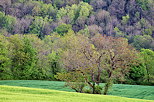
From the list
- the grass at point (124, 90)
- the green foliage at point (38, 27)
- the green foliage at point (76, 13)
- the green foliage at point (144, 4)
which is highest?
the green foliage at point (144, 4)

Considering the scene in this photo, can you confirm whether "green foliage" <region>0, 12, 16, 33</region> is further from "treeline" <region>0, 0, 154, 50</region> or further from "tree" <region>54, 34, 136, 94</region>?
"tree" <region>54, 34, 136, 94</region>

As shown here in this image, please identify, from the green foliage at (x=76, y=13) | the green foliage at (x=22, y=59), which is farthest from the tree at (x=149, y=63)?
the green foliage at (x=76, y=13)

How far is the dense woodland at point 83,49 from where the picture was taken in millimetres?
39531

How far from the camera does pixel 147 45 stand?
125m

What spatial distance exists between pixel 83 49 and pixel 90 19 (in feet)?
460

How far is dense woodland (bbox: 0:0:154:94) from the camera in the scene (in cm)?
3953

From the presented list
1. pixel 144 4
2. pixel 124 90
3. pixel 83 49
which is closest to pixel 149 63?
pixel 124 90

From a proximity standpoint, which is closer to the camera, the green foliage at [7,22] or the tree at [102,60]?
the tree at [102,60]

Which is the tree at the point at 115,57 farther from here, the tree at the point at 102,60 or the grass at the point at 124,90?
the grass at the point at 124,90

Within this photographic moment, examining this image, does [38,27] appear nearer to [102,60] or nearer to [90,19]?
[90,19]

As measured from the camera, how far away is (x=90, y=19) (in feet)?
586

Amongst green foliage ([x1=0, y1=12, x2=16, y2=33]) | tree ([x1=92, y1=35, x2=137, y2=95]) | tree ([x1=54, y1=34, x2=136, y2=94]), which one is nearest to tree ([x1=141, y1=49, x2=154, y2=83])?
tree ([x1=54, y1=34, x2=136, y2=94])

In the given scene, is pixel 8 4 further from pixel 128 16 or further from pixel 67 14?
pixel 128 16

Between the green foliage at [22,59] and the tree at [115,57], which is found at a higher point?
the tree at [115,57]
